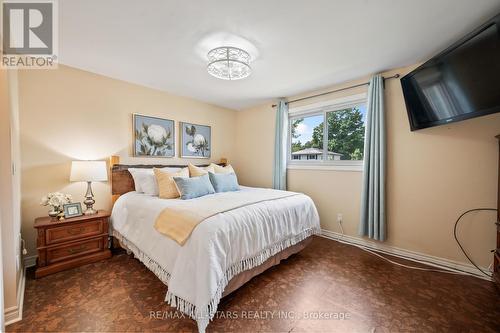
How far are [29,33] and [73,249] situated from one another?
2.14m

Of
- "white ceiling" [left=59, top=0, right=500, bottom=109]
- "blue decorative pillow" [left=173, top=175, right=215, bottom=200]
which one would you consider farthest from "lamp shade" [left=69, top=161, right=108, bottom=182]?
"white ceiling" [left=59, top=0, right=500, bottom=109]

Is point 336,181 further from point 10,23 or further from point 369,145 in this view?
point 10,23

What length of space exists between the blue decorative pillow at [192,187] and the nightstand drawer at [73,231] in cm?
100

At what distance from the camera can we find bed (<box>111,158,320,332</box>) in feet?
4.68

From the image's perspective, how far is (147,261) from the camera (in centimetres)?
195

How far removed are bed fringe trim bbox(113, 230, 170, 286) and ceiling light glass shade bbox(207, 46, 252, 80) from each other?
6.63 ft

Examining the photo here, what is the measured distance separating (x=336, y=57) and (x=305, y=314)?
101 inches

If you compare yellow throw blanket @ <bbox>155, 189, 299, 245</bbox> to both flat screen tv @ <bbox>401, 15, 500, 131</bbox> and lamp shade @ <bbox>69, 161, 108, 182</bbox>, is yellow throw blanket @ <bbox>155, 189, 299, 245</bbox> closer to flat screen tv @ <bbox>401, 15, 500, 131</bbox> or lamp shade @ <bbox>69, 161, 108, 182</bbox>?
lamp shade @ <bbox>69, 161, 108, 182</bbox>

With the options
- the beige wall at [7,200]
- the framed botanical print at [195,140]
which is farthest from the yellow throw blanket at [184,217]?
the framed botanical print at [195,140]

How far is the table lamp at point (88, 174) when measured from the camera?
2303 millimetres

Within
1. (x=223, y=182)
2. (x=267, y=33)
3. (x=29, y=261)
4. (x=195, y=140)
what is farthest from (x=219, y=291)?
(x=195, y=140)

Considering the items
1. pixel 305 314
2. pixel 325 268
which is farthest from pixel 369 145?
pixel 305 314

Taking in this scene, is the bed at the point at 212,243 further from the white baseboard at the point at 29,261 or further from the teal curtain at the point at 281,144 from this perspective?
the teal curtain at the point at 281,144

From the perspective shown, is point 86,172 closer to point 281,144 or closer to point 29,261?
point 29,261
